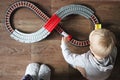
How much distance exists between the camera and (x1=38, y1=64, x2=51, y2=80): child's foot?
1.19 meters

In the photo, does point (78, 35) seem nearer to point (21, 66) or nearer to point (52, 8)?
point (52, 8)

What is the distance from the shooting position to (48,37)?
1304 millimetres

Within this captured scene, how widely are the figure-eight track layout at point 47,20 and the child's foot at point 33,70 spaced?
0.13 m

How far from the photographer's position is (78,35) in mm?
1307

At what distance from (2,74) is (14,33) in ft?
0.76

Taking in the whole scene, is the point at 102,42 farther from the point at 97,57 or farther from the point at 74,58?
the point at 74,58

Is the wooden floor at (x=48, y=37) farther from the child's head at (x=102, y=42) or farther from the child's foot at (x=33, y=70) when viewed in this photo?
the child's head at (x=102, y=42)

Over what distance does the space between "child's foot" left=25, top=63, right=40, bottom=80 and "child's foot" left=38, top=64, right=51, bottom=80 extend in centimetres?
2

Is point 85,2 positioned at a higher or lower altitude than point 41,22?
higher

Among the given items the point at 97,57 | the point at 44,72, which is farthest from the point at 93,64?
the point at 44,72

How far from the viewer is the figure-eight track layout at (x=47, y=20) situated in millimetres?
1271

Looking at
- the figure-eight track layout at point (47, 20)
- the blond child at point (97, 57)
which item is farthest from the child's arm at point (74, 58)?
the figure-eight track layout at point (47, 20)

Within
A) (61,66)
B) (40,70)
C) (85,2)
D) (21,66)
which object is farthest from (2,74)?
(85,2)

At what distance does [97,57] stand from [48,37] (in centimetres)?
35
